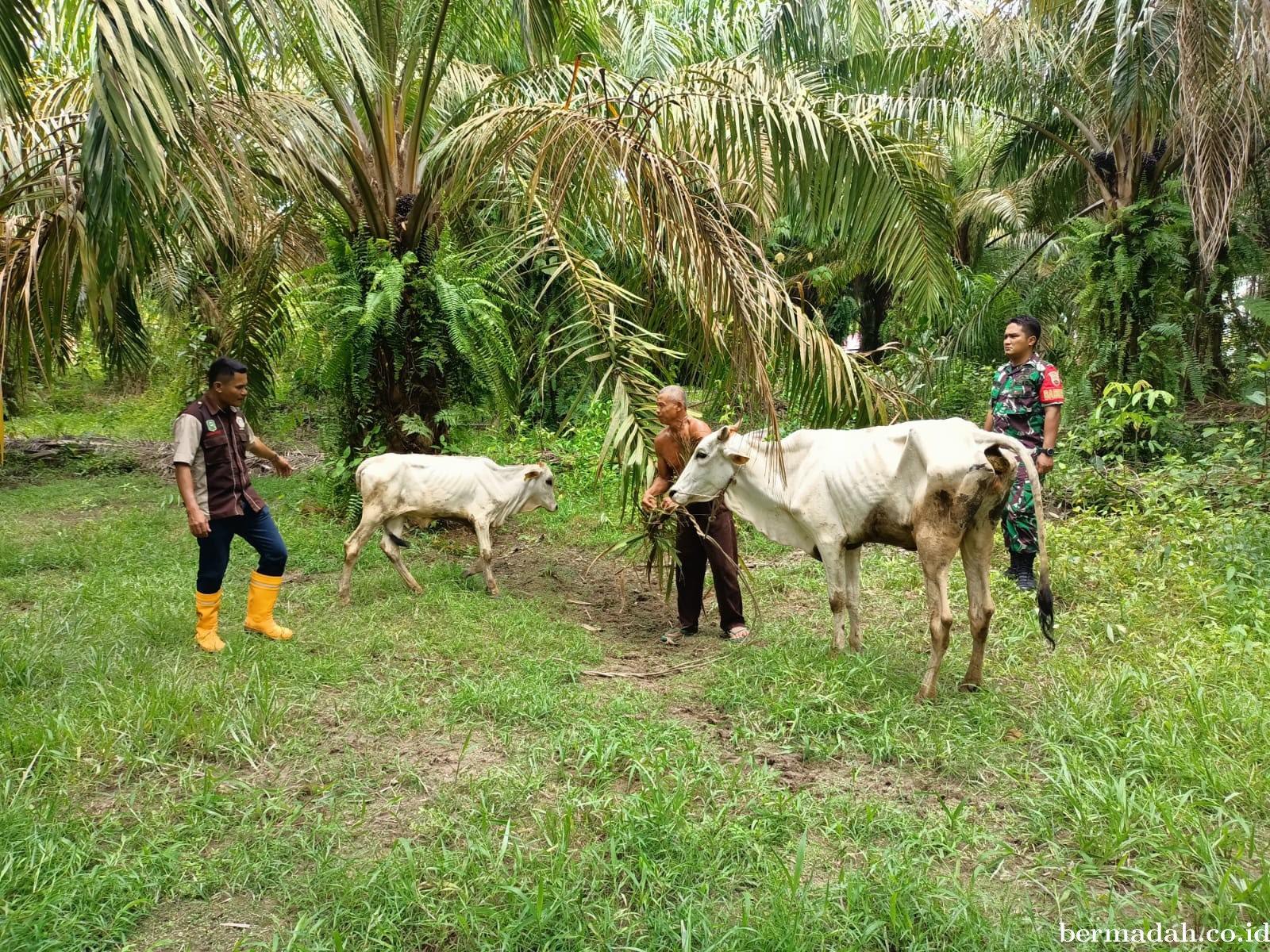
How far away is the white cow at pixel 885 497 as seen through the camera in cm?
410

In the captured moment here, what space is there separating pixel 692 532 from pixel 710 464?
1.93 feet

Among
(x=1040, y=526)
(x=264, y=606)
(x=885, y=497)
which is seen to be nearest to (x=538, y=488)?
(x=264, y=606)

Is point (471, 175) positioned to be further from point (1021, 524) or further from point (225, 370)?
point (1021, 524)

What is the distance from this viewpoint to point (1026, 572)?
249 inches

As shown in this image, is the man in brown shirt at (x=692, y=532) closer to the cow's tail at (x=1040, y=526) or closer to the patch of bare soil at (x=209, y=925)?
the cow's tail at (x=1040, y=526)

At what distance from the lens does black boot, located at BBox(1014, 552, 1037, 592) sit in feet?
20.6

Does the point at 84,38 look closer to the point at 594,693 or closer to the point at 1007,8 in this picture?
the point at 594,693

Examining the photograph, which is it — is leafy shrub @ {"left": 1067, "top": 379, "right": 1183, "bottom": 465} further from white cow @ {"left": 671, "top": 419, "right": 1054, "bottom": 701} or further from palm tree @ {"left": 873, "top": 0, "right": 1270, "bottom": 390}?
white cow @ {"left": 671, "top": 419, "right": 1054, "bottom": 701}

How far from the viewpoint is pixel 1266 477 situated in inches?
277

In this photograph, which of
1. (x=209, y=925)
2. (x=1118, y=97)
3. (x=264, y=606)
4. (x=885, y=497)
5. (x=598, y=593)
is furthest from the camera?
(x=1118, y=97)

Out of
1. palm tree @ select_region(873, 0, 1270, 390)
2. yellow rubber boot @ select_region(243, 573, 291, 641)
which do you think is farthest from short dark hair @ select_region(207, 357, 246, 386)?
palm tree @ select_region(873, 0, 1270, 390)

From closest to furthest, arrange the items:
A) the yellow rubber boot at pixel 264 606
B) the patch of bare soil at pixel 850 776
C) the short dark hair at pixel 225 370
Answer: the patch of bare soil at pixel 850 776 < the short dark hair at pixel 225 370 < the yellow rubber boot at pixel 264 606

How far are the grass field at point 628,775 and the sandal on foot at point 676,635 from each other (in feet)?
0.28

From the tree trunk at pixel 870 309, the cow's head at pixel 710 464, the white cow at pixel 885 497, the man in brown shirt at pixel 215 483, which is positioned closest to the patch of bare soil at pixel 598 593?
the cow's head at pixel 710 464
